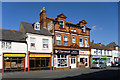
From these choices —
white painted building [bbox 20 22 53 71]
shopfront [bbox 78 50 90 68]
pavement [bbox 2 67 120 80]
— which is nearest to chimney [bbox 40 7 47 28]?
white painted building [bbox 20 22 53 71]

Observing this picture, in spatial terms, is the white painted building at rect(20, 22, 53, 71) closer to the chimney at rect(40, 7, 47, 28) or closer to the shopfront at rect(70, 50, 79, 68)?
the chimney at rect(40, 7, 47, 28)

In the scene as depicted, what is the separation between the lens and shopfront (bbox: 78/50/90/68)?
32.4 meters

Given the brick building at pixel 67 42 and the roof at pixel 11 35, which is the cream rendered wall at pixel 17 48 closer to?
the roof at pixel 11 35

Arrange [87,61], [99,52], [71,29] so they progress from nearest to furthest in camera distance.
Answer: [71,29], [87,61], [99,52]

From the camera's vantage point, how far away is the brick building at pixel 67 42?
28641 millimetres

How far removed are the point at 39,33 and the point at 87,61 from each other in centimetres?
1493

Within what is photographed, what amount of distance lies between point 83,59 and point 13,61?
17.1 metres

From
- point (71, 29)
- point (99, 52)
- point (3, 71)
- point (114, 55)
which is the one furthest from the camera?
point (114, 55)

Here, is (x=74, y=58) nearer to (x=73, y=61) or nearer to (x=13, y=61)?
(x=73, y=61)

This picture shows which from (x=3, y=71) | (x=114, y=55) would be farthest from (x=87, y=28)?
(x=3, y=71)

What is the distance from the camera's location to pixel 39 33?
26.3 m

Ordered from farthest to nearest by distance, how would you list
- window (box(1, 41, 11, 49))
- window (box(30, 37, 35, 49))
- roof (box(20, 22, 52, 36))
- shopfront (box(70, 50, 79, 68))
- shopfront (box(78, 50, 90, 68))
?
1. shopfront (box(78, 50, 90, 68))
2. shopfront (box(70, 50, 79, 68))
3. roof (box(20, 22, 52, 36))
4. window (box(30, 37, 35, 49))
5. window (box(1, 41, 11, 49))

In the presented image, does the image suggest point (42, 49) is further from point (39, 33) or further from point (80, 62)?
point (80, 62)

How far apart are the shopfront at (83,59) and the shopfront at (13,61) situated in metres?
13.8
